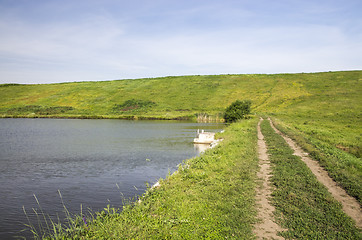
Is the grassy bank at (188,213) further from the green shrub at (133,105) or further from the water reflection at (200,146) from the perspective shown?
the green shrub at (133,105)

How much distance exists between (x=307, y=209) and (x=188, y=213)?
A: 3769 mm

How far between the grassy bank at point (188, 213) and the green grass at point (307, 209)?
39.5 inches

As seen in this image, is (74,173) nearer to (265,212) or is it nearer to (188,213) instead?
(188,213)

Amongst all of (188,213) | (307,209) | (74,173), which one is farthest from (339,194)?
(74,173)

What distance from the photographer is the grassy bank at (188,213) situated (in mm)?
7016

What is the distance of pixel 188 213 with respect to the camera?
8188 millimetres

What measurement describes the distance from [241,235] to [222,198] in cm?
257

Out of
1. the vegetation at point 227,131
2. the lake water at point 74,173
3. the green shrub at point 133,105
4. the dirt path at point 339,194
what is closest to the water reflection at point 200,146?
the lake water at point 74,173

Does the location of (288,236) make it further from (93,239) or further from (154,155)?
(154,155)

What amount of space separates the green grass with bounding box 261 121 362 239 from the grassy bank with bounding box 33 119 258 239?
1.00 metres

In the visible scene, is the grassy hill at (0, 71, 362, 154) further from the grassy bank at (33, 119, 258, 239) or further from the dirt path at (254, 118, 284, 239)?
the grassy bank at (33, 119, 258, 239)

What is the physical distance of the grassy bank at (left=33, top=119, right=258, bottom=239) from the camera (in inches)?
276

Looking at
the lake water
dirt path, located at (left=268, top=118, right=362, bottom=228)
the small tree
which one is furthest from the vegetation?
the small tree

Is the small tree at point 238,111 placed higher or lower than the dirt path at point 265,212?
higher
